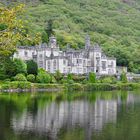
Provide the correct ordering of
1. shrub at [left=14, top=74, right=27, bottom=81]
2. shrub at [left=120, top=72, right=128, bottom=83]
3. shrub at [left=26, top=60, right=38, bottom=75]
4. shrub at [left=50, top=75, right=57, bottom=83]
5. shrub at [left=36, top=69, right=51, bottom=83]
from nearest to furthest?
shrub at [left=14, top=74, right=27, bottom=81] → shrub at [left=36, top=69, right=51, bottom=83] → shrub at [left=50, top=75, right=57, bottom=83] → shrub at [left=26, top=60, right=38, bottom=75] → shrub at [left=120, top=72, right=128, bottom=83]

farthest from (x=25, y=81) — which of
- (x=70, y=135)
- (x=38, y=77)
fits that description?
(x=70, y=135)

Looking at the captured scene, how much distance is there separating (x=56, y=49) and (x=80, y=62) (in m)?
8.07

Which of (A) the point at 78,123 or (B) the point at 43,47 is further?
(B) the point at 43,47

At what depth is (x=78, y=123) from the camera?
46.6 m

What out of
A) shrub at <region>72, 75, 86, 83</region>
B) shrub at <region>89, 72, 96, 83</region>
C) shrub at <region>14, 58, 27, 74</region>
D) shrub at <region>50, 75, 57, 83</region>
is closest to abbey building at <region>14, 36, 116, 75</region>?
shrub at <region>72, 75, 86, 83</region>

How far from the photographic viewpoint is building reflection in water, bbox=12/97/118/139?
4244 centimetres

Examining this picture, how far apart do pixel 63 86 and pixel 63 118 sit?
56.5 m

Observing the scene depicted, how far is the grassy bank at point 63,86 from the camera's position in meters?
97.0

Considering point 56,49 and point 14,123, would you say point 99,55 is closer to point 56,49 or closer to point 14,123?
point 56,49

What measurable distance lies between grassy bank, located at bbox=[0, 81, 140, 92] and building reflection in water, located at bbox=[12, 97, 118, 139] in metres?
32.7

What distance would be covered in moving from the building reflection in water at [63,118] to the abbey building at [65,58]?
60195 mm

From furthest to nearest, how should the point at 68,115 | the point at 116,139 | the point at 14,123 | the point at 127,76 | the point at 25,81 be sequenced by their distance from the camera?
the point at 127,76, the point at 25,81, the point at 68,115, the point at 14,123, the point at 116,139

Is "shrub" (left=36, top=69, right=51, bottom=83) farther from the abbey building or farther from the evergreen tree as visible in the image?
the evergreen tree

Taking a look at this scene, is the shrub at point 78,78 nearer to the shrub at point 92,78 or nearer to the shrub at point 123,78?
the shrub at point 92,78
